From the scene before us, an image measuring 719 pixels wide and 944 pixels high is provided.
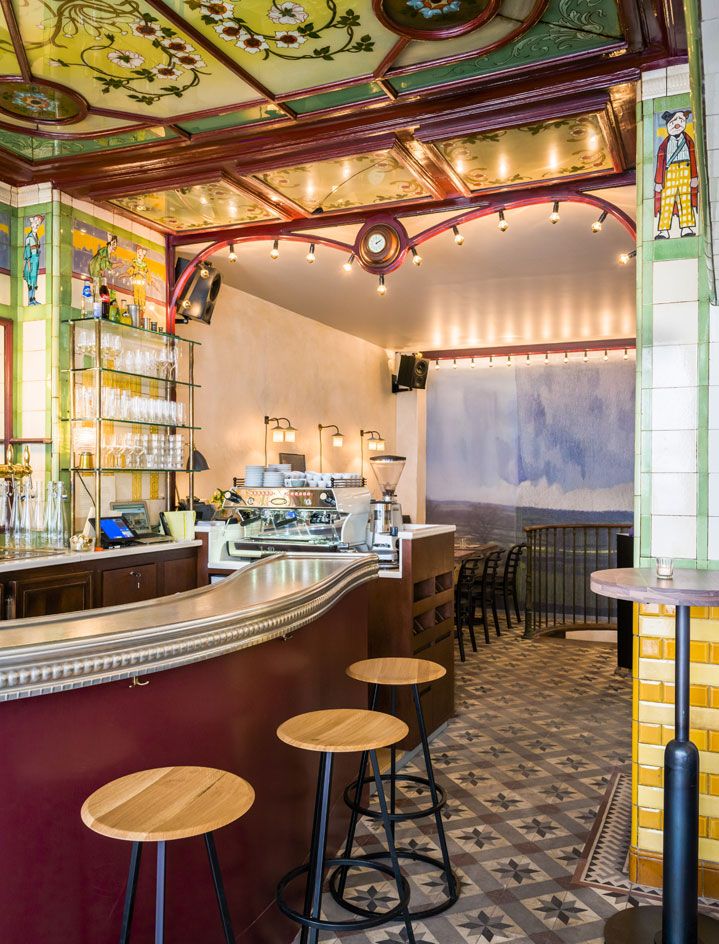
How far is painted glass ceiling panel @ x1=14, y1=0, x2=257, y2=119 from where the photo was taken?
3.44 metres

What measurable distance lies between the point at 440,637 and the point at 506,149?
3092 mm

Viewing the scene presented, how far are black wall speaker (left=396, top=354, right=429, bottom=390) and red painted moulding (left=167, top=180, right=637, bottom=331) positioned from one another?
545 cm

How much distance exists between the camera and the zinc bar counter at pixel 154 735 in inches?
67.4

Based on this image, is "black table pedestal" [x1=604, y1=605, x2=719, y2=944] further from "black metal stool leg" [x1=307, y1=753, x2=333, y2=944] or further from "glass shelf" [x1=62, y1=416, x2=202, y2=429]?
"glass shelf" [x1=62, y1=416, x2=202, y2=429]

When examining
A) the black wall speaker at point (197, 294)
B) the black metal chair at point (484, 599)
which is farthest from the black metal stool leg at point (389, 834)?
the black metal chair at point (484, 599)

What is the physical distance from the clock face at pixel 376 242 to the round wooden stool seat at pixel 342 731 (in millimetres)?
3559

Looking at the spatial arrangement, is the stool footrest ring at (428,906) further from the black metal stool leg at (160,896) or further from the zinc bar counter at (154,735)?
the black metal stool leg at (160,896)

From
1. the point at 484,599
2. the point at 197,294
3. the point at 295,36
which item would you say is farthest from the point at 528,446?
the point at 295,36

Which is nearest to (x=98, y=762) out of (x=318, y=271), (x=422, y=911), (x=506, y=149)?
(x=422, y=911)

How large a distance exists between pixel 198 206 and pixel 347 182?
3.77ft

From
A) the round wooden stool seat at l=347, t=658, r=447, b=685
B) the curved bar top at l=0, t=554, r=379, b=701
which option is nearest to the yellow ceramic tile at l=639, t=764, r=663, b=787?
the round wooden stool seat at l=347, t=658, r=447, b=685

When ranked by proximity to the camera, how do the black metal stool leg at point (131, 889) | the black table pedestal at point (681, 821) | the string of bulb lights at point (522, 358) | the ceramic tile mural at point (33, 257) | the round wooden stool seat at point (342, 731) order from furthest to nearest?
the string of bulb lights at point (522, 358)
the ceramic tile mural at point (33, 257)
the black table pedestal at point (681, 821)
the round wooden stool seat at point (342, 731)
the black metal stool leg at point (131, 889)

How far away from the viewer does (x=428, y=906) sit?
9.90 ft

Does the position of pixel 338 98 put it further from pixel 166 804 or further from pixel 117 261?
pixel 166 804
